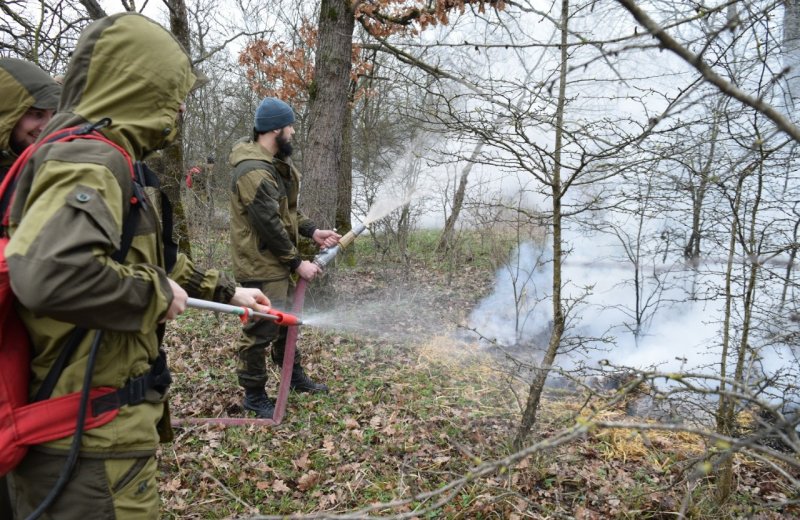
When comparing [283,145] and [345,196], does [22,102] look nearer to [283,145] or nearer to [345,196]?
[283,145]

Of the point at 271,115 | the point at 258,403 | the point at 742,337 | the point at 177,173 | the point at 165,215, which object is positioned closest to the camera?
the point at 165,215

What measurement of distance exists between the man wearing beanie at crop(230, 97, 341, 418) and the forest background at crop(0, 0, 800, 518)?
0.64m

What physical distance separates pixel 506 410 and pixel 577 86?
3052 mm

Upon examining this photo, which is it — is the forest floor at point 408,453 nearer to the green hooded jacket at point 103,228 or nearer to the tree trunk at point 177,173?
the green hooded jacket at point 103,228

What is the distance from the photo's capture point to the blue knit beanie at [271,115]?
434cm

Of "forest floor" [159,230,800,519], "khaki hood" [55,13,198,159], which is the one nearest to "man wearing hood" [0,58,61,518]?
"khaki hood" [55,13,198,159]

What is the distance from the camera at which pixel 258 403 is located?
4.65m

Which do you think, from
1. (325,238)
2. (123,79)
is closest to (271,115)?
(325,238)

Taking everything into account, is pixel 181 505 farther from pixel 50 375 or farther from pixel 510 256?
pixel 510 256

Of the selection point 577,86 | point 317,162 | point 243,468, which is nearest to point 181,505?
point 243,468

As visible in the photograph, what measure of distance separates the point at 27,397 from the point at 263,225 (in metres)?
2.59

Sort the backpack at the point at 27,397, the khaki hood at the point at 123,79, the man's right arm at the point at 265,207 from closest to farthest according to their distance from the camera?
1. the backpack at the point at 27,397
2. the khaki hood at the point at 123,79
3. the man's right arm at the point at 265,207

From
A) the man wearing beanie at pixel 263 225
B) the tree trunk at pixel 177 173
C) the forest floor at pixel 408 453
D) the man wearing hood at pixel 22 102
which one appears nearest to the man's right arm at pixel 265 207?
the man wearing beanie at pixel 263 225

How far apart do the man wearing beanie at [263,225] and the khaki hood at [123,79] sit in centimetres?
223
